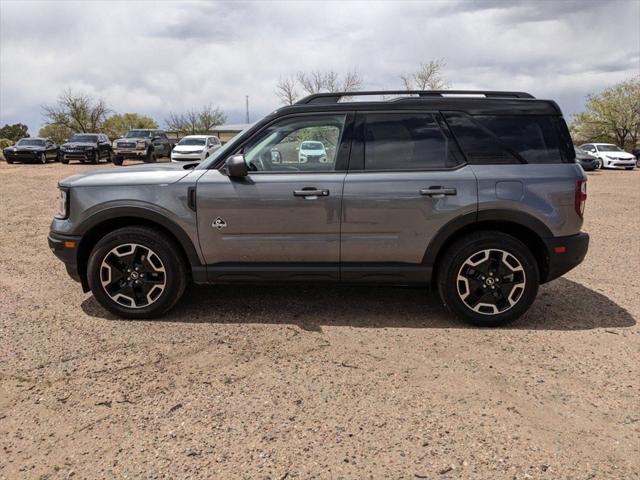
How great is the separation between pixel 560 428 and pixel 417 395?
0.79 m

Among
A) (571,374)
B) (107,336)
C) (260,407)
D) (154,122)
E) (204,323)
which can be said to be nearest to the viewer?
(260,407)

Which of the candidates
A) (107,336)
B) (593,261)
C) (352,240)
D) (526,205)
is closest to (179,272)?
(107,336)

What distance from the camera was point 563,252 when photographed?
4.00m

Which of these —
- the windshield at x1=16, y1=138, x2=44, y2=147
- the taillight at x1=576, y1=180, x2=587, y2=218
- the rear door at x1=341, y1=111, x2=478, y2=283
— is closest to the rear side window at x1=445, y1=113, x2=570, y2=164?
the rear door at x1=341, y1=111, x2=478, y2=283

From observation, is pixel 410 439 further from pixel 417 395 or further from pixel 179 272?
pixel 179 272

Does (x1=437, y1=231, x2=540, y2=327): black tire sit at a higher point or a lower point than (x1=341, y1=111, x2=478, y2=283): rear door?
lower

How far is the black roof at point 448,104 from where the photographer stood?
403 cm

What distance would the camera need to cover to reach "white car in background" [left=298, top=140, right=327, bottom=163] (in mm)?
4109

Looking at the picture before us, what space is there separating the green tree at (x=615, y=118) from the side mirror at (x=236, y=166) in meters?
52.7

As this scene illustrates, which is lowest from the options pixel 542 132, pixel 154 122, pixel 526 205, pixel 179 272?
pixel 179 272

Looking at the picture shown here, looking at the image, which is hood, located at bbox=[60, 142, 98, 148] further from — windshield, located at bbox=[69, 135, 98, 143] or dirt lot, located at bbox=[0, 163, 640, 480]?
dirt lot, located at bbox=[0, 163, 640, 480]

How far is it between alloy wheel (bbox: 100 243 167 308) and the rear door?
155 cm

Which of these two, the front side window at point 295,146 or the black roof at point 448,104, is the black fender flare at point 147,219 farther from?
the black roof at point 448,104

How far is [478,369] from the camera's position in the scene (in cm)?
336
